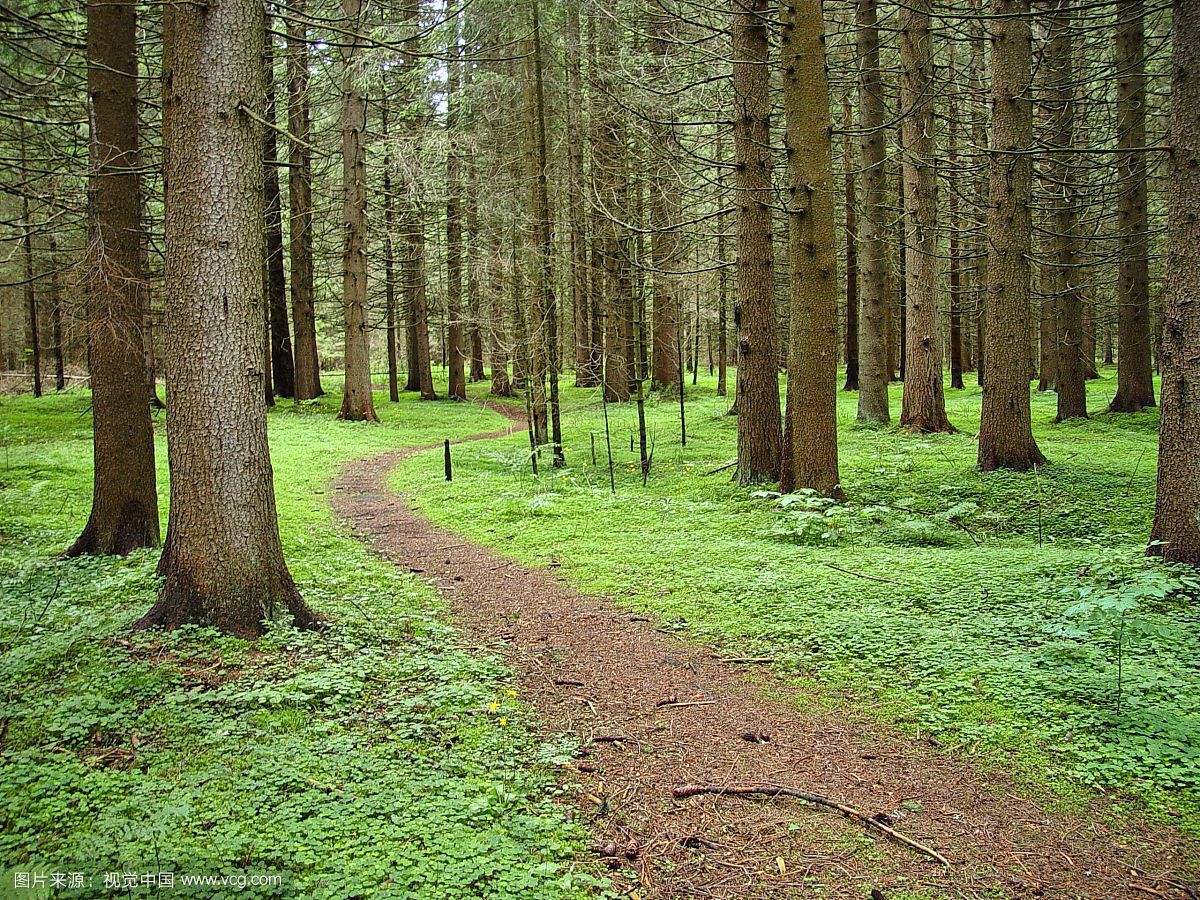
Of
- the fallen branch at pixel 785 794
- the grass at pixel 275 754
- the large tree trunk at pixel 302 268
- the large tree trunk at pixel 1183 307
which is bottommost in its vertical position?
the fallen branch at pixel 785 794

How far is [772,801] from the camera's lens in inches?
144

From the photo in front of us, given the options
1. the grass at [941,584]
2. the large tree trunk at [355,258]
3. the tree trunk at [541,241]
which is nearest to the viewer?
the grass at [941,584]

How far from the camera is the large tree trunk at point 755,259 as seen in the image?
966 centimetres

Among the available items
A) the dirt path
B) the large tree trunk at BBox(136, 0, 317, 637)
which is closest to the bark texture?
the dirt path

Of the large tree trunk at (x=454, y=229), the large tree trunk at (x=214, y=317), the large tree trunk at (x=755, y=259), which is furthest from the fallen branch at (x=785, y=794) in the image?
the large tree trunk at (x=454, y=229)

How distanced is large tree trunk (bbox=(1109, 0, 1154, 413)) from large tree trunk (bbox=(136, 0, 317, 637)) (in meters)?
14.7

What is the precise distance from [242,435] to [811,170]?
635 centimetres

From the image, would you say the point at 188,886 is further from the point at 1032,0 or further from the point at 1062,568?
the point at 1032,0

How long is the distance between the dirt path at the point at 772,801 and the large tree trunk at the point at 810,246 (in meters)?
3.79

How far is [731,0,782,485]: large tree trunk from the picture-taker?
966 cm

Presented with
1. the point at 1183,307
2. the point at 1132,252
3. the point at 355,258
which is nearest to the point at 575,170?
the point at 355,258

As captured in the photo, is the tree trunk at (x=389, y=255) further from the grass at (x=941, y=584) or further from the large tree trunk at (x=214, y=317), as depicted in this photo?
the large tree trunk at (x=214, y=317)

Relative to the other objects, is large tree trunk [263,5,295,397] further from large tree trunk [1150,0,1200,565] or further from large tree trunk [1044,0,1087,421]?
large tree trunk [1150,0,1200,565]

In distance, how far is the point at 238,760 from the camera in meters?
3.64
